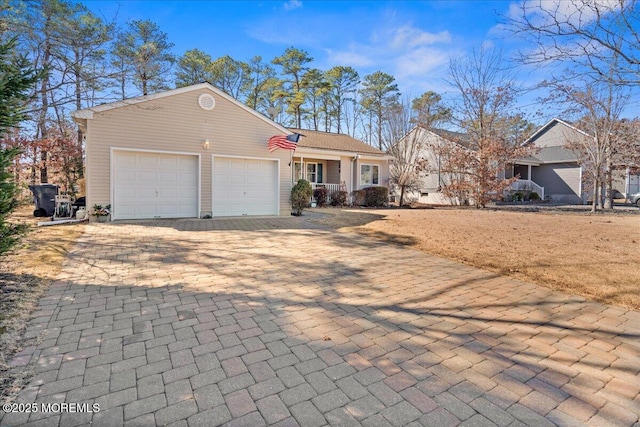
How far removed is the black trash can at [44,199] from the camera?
11.3 m

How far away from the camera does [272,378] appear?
2539 mm

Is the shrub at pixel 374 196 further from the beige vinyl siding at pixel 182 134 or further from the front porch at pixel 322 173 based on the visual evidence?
the beige vinyl siding at pixel 182 134

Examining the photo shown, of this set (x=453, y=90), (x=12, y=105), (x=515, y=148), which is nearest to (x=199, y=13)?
(x=12, y=105)

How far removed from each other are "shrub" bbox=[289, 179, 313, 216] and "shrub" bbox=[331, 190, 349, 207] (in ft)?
15.7

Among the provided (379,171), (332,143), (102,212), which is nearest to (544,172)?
(379,171)

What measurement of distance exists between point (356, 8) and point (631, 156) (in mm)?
17340

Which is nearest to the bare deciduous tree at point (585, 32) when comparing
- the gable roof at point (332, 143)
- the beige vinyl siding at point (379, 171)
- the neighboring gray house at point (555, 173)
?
the gable roof at point (332, 143)

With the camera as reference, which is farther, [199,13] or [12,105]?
[199,13]

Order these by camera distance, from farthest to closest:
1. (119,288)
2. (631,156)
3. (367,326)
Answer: (631,156), (119,288), (367,326)

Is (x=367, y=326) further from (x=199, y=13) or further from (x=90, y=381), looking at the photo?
(x=199, y=13)

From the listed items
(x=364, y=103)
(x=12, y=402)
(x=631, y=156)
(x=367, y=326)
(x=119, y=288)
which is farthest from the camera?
(x=364, y=103)

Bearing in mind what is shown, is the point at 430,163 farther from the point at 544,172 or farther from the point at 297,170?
the point at 544,172

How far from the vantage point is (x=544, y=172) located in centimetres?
2708

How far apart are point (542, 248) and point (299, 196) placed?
8.51m
